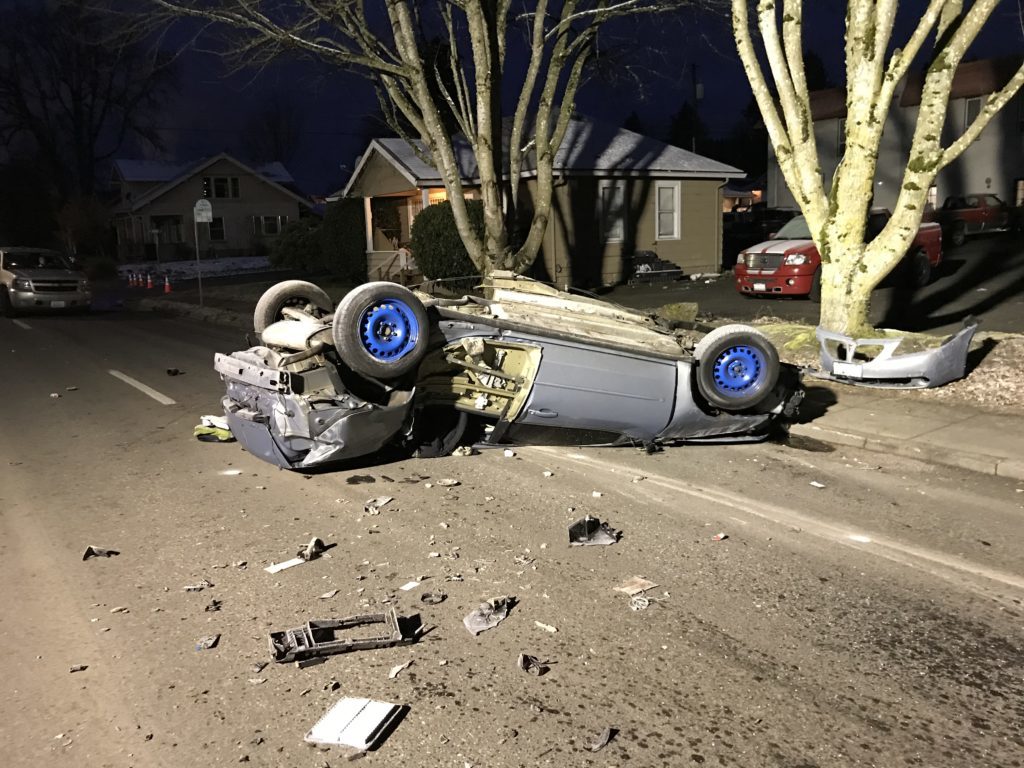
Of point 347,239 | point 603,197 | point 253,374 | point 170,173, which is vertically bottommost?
point 253,374

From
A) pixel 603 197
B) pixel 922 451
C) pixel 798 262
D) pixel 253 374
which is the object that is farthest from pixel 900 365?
pixel 603 197

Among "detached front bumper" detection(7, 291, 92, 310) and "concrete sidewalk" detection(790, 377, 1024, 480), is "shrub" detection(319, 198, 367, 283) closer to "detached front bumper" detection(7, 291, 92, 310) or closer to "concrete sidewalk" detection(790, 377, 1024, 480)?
"detached front bumper" detection(7, 291, 92, 310)

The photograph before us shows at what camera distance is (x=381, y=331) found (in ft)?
19.9

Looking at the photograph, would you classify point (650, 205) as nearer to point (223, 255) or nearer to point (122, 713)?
point (122, 713)

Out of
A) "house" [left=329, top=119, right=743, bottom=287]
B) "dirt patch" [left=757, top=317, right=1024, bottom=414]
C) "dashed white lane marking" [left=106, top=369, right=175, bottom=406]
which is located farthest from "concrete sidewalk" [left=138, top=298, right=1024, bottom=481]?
"house" [left=329, top=119, right=743, bottom=287]

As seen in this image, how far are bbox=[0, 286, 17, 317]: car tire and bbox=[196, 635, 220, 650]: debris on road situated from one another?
21686mm

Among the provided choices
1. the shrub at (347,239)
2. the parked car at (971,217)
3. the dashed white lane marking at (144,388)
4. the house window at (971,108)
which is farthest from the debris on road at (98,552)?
the house window at (971,108)

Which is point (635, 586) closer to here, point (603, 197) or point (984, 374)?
point (984, 374)

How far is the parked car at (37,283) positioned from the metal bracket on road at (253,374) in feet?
59.7

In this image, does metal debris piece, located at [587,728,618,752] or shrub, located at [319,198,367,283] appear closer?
metal debris piece, located at [587,728,618,752]

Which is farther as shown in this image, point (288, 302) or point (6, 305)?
point (6, 305)

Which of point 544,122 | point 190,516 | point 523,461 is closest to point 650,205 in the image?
A: point 544,122

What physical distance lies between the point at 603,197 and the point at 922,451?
1586cm

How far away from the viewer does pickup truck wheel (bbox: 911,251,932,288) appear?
53.0 feet
